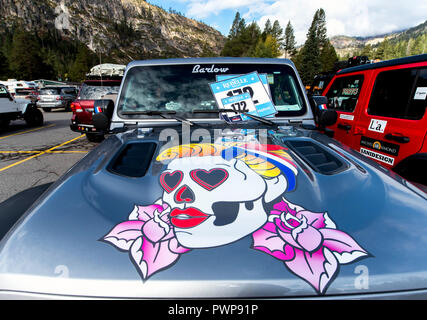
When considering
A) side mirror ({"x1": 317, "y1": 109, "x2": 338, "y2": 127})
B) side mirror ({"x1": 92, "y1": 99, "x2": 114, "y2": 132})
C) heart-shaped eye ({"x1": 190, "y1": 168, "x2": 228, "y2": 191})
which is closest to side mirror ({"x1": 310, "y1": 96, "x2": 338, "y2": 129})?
side mirror ({"x1": 317, "y1": 109, "x2": 338, "y2": 127})

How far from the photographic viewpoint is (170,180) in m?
1.36

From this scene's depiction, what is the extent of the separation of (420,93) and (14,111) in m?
12.9

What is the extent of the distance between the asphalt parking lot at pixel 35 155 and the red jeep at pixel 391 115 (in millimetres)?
5684

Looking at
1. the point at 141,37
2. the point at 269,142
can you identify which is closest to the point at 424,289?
the point at 269,142

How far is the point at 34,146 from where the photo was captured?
25.6ft

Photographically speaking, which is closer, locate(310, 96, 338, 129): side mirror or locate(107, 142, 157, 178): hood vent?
locate(107, 142, 157, 178): hood vent

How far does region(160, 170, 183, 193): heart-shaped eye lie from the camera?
1.30 metres

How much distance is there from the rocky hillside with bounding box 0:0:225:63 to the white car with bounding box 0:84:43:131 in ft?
380

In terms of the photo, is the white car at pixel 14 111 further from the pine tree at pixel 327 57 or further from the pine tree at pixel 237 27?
the pine tree at pixel 237 27

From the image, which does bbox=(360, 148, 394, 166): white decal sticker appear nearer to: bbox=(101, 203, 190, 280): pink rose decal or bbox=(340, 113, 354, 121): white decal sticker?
bbox=(340, 113, 354, 121): white decal sticker

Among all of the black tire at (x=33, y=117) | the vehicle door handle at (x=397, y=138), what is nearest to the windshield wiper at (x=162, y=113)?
the vehicle door handle at (x=397, y=138)

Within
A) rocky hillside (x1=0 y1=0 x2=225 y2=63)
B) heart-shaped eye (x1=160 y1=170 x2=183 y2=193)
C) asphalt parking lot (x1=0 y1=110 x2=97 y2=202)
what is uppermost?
rocky hillside (x1=0 y1=0 x2=225 y2=63)

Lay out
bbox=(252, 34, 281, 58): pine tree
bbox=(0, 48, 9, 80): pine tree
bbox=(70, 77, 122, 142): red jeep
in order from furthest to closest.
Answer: bbox=(252, 34, 281, 58): pine tree < bbox=(0, 48, 9, 80): pine tree < bbox=(70, 77, 122, 142): red jeep

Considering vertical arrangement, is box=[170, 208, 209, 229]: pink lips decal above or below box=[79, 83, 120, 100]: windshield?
below
